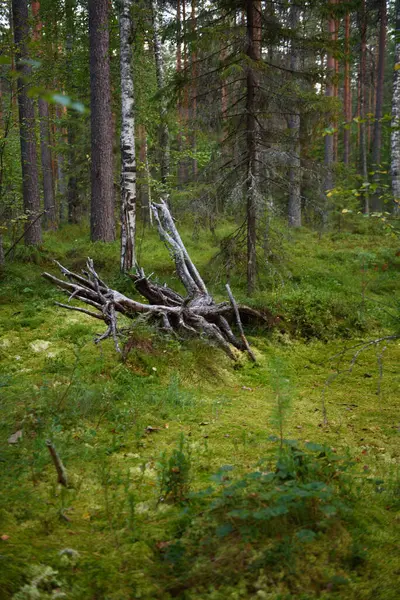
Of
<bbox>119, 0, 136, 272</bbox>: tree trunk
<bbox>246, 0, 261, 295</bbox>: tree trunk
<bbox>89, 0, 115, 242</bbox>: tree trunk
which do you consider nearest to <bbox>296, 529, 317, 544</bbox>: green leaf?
<bbox>246, 0, 261, 295</bbox>: tree trunk

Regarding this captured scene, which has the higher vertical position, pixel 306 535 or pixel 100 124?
pixel 100 124

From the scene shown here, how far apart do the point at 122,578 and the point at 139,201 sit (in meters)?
25.4

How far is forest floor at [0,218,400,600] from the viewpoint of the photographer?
223 cm

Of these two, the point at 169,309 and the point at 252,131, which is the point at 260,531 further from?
the point at 252,131

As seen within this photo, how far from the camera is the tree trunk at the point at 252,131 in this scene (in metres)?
8.60

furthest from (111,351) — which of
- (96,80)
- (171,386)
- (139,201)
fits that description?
(139,201)

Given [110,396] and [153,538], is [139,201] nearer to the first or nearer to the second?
[110,396]

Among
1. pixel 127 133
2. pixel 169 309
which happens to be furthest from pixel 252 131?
pixel 169 309

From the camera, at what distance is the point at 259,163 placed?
30.0 ft

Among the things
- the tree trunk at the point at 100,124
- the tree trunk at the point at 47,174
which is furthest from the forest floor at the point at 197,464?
the tree trunk at the point at 47,174

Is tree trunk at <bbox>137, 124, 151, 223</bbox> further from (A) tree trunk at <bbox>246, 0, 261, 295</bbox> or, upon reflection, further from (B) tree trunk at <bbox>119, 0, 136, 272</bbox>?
(A) tree trunk at <bbox>246, 0, 261, 295</bbox>

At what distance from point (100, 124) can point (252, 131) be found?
5.97m

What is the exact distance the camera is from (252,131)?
8.70 meters

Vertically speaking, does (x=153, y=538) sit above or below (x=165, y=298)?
below
